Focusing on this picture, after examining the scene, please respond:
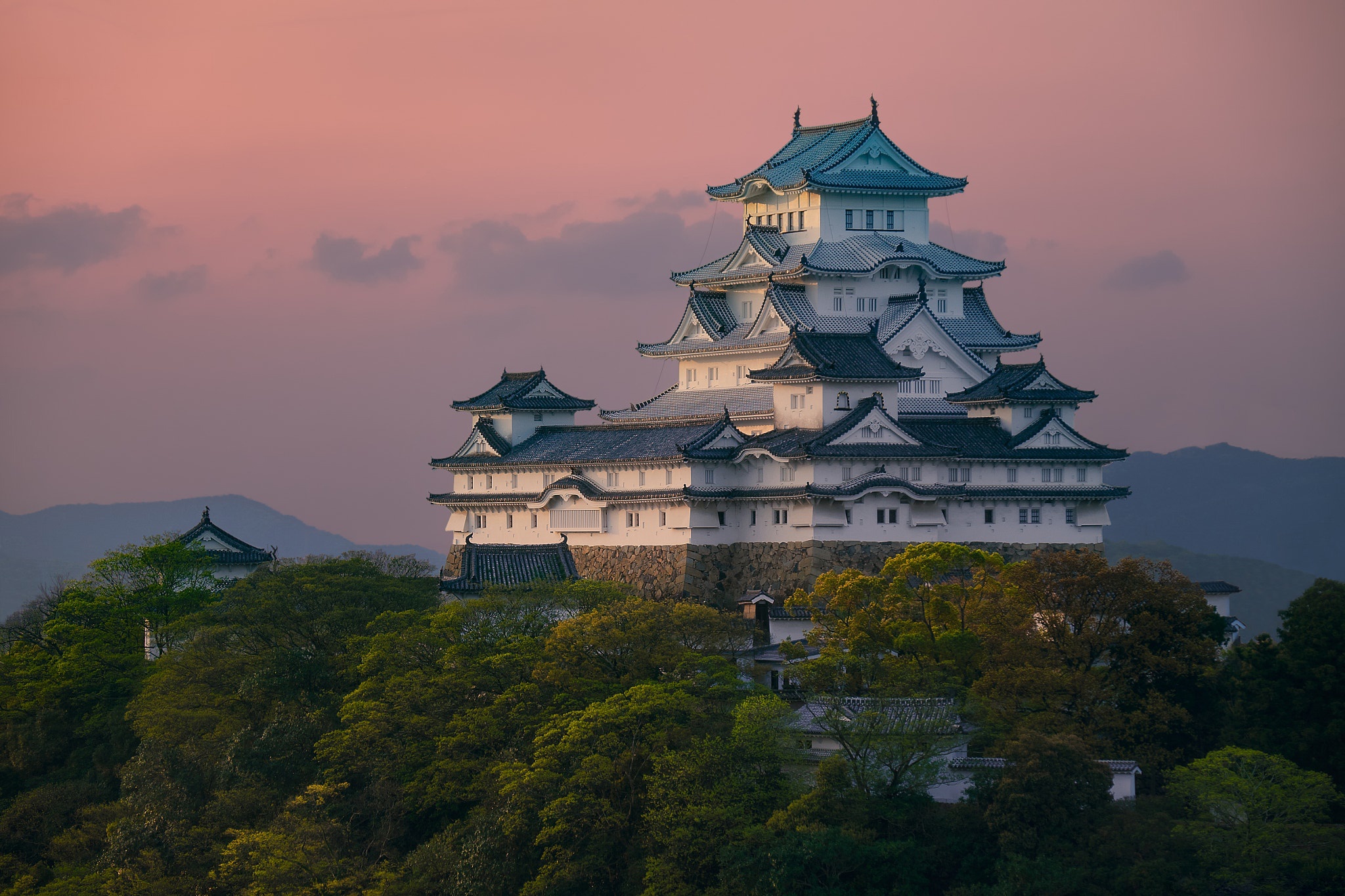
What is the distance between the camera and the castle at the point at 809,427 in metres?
46.9

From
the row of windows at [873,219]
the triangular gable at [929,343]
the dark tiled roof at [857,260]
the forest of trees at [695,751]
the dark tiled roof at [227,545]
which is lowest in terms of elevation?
the forest of trees at [695,751]

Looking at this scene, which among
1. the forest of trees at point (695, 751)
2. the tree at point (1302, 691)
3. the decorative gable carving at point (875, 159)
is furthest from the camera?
the decorative gable carving at point (875, 159)

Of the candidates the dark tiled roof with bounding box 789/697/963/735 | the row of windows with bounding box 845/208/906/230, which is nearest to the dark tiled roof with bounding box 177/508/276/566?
the row of windows with bounding box 845/208/906/230

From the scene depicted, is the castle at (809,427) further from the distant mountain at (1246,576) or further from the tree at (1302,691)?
the distant mountain at (1246,576)

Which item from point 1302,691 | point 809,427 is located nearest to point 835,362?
point 809,427

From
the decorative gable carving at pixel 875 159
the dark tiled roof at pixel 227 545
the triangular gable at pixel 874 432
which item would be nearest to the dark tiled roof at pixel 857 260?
the decorative gable carving at pixel 875 159

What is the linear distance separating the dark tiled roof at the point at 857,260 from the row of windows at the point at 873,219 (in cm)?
22

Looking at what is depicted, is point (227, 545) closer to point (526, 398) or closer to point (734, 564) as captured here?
point (526, 398)

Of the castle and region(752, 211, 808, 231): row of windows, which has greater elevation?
region(752, 211, 808, 231): row of windows

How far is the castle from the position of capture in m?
46.9

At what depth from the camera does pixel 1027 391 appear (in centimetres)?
5050

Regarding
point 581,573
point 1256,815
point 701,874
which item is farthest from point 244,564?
point 1256,815

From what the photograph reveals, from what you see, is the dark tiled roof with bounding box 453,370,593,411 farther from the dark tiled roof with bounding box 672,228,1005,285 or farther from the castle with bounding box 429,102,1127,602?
the dark tiled roof with bounding box 672,228,1005,285

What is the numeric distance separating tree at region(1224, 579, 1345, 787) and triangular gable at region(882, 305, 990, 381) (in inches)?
788
